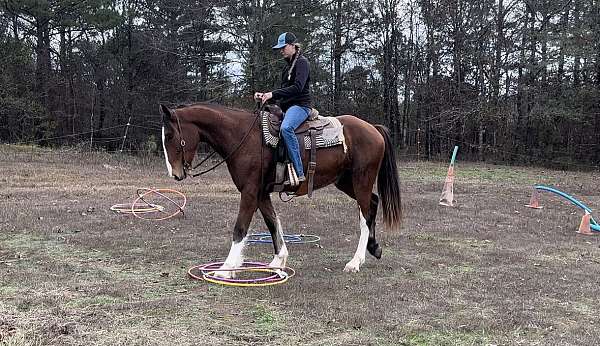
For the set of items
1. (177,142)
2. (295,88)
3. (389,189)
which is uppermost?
(295,88)

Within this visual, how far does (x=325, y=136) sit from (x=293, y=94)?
0.65 metres

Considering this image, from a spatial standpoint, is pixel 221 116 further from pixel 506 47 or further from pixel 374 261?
pixel 506 47

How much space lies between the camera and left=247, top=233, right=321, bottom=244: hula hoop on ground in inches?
308

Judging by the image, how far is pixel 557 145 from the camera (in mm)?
26391

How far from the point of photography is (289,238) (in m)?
8.08

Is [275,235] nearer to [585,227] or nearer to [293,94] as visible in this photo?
[293,94]

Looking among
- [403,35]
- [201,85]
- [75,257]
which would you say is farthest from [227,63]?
[75,257]

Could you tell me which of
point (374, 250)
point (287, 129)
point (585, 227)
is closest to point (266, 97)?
point (287, 129)

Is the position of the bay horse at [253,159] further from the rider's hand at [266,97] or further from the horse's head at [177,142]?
the rider's hand at [266,97]

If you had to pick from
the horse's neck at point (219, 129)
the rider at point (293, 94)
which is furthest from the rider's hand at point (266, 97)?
the horse's neck at point (219, 129)

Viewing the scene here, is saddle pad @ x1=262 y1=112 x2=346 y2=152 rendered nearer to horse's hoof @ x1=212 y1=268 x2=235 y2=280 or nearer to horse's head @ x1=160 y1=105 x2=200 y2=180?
horse's head @ x1=160 y1=105 x2=200 y2=180

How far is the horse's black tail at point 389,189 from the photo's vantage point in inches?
281

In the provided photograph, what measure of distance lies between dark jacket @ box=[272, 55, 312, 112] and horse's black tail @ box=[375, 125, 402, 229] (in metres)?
1.46

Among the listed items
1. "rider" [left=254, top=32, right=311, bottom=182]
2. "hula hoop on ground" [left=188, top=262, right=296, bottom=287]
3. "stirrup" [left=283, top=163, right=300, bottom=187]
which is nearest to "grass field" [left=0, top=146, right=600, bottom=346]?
"hula hoop on ground" [left=188, top=262, right=296, bottom=287]
